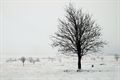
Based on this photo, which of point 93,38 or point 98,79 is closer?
point 98,79

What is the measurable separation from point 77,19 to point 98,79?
14.3 meters

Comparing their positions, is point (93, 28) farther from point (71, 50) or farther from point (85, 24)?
point (71, 50)

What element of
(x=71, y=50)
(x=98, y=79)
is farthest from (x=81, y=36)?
(x=98, y=79)

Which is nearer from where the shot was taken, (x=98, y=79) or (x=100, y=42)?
(x=98, y=79)

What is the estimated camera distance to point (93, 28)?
2795 centimetres

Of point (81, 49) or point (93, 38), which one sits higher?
point (93, 38)

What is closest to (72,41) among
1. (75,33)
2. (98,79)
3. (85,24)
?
(75,33)

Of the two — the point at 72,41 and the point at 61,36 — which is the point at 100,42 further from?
the point at 61,36

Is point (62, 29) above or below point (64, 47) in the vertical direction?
above

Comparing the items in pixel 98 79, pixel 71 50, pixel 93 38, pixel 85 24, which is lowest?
pixel 98 79

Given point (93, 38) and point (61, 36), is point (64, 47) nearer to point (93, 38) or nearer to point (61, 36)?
point (61, 36)

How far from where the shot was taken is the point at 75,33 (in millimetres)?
28094

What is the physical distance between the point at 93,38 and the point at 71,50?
421 centimetres

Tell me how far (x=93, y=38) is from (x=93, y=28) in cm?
168
